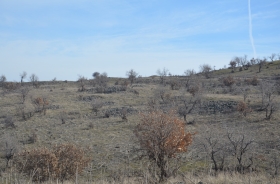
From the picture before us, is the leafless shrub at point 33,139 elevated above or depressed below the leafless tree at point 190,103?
below

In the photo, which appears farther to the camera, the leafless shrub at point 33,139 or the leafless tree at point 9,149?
the leafless shrub at point 33,139

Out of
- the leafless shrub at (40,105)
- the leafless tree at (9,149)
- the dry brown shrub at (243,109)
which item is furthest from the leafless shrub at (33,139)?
the dry brown shrub at (243,109)

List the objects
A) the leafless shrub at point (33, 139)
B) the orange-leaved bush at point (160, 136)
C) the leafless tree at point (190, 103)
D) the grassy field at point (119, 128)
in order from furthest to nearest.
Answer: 1. the leafless tree at point (190, 103)
2. the leafless shrub at point (33, 139)
3. the grassy field at point (119, 128)
4. the orange-leaved bush at point (160, 136)

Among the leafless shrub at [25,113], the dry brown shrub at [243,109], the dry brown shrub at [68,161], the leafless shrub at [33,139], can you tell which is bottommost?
the leafless shrub at [33,139]

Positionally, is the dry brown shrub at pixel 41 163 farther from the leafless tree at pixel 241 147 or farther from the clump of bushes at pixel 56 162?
the leafless tree at pixel 241 147

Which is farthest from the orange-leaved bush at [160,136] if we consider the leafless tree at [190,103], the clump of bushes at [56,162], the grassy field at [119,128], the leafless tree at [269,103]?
the leafless tree at [269,103]

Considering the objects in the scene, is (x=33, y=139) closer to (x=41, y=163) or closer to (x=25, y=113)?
(x=41, y=163)

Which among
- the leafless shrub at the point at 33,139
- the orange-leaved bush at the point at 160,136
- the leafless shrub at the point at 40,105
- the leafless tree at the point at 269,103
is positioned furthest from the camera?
the leafless shrub at the point at 40,105

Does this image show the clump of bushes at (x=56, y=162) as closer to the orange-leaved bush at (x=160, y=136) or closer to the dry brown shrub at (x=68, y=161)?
the dry brown shrub at (x=68, y=161)

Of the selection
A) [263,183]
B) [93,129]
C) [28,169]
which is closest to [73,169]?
[28,169]

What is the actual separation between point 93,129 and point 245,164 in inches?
622

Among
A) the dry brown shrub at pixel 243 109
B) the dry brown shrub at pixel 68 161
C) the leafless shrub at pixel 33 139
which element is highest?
the dry brown shrub at pixel 243 109

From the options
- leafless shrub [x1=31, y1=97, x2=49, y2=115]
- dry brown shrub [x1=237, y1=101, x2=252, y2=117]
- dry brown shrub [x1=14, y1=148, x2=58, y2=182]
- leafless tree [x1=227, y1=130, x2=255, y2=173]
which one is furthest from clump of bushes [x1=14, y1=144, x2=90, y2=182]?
leafless shrub [x1=31, y1=97, x2=49, y2=115]

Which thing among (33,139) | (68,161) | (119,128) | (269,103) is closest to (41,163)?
(68,161)
